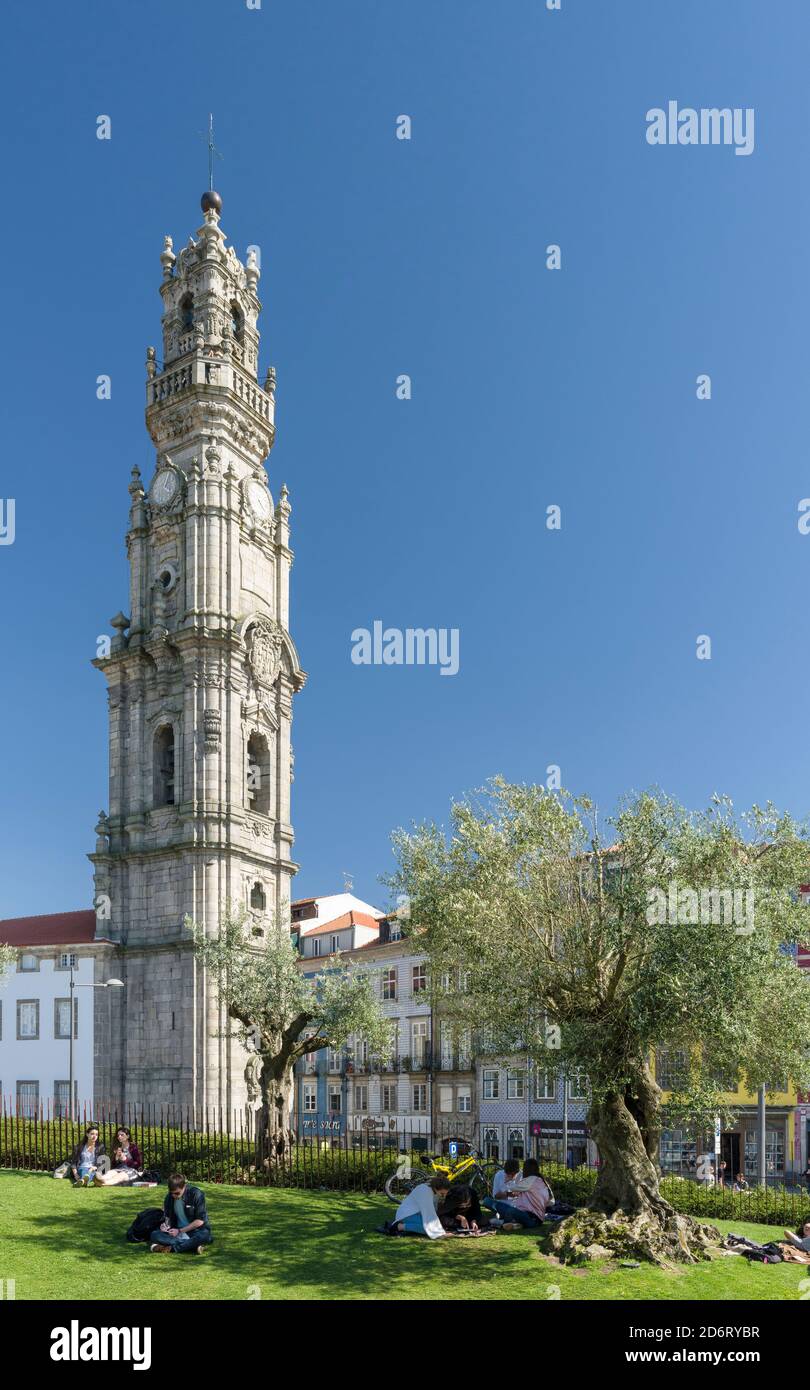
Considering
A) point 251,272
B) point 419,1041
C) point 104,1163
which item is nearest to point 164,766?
point 419,1041

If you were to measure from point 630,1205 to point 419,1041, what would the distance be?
40.6 meters

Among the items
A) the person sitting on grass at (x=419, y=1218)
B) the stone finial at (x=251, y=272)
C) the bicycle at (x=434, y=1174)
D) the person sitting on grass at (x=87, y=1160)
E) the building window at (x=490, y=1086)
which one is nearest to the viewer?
the person sitting on grass at (x=419, y=1218)

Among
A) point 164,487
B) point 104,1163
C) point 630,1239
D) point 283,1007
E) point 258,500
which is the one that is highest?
point 164,487

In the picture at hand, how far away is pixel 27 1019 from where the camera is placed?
52906mm

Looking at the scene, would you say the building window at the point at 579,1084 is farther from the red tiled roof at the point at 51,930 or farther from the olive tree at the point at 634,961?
the red tiled roof at the point at 51,930

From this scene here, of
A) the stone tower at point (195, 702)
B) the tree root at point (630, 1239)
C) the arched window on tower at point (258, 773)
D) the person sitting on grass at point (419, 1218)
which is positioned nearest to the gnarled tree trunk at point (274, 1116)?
the person sitting on grass at point (419, 1218)

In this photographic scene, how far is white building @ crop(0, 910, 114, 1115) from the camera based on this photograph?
49.6m

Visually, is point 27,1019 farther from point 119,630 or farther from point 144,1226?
A: point 144,1226

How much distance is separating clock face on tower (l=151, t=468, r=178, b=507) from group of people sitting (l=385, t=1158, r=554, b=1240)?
40280 mm

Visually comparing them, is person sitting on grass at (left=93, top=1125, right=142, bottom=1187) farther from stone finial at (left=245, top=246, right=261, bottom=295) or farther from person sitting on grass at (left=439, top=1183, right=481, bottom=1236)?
stone finial at (left=245, top=246, right=261, bottom=295)

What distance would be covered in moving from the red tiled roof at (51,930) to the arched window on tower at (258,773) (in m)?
9.84

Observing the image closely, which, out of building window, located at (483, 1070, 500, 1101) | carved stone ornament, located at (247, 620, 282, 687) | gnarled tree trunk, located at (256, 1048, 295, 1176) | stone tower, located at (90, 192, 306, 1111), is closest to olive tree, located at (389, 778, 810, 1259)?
gnarled tree trunk, located at (256, 1048, 295, 1176)

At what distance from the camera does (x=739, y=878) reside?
18625mm

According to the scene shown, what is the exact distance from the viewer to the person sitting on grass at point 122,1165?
2384cm
